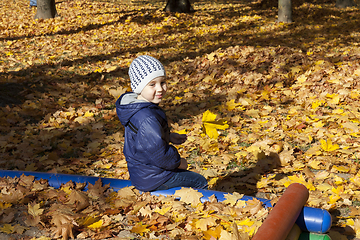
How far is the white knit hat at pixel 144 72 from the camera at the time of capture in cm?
246

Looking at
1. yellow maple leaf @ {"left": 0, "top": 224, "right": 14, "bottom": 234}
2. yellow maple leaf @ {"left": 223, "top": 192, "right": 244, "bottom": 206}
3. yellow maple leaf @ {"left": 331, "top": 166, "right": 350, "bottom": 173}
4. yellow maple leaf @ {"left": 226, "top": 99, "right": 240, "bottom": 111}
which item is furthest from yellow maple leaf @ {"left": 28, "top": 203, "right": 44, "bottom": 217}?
yellow maple leaf @ {"left": 226, "top": 99, "right": 240, "bottom": 111}

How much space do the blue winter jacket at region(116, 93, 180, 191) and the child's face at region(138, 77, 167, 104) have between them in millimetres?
73

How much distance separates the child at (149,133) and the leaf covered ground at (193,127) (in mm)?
167

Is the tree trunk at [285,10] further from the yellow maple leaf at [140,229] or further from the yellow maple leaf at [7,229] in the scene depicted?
the yellow maple leaf at [7,229]

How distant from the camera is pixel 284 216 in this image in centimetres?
203

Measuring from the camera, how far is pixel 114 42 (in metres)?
11.2

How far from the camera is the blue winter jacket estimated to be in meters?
2.40

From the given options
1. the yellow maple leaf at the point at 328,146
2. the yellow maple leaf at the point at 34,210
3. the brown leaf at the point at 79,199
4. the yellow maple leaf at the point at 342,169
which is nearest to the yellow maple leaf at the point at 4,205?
the yellow maple leaf at the point at 34,210

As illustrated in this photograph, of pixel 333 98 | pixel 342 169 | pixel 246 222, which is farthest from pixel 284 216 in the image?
pixel 333 98

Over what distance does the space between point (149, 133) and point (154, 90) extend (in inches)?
14.1

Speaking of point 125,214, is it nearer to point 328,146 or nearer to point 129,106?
point 129,106

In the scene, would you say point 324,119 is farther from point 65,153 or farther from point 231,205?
point 65,153

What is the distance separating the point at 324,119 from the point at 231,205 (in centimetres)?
289

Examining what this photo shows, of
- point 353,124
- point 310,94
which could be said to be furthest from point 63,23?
point 353,124
